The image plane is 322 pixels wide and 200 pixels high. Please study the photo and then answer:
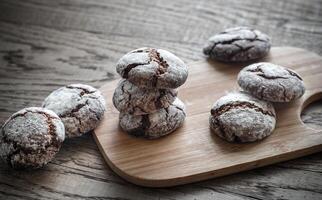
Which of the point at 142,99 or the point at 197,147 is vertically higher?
the point at 142,99

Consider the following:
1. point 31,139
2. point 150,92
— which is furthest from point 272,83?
point 31,139

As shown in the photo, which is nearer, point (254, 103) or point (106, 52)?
point (254, 103)

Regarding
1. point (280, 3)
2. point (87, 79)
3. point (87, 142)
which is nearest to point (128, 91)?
point (87, 142)

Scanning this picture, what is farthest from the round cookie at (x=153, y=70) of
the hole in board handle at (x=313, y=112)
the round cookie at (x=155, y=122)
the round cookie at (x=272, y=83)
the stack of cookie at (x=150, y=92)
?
the hole in board handle at (x=313, y=112)

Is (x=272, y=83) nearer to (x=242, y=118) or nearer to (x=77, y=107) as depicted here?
(x=242, y=118)

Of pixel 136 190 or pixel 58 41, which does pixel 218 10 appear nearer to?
pixel 58 41

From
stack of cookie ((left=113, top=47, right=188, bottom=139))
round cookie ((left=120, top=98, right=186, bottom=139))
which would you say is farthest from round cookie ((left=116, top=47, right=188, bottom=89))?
round cookie ((left=120, top=98, right=186, bottom=139))

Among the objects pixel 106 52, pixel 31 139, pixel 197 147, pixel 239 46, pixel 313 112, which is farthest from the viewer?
pixel 106 52

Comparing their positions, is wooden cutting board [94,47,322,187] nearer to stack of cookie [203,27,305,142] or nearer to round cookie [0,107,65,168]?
stack of cookie [203,27,305,142]
